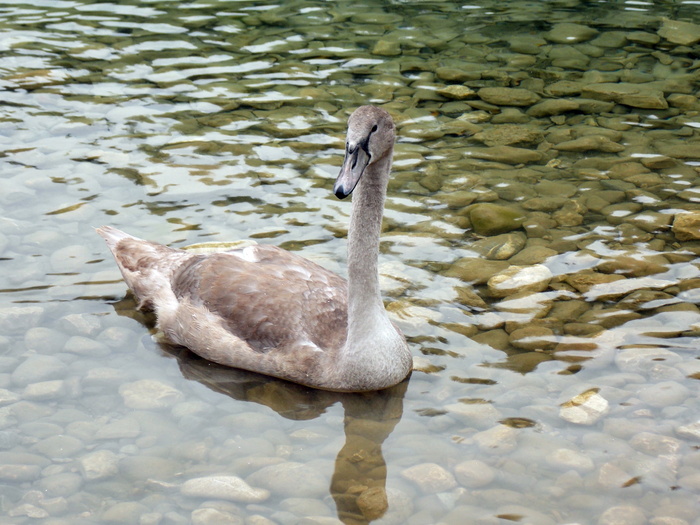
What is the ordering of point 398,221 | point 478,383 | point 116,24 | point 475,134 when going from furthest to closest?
point 116,24 < point 475,134 < point 398,221 < point 478,383

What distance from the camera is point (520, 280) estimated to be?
7020 mm

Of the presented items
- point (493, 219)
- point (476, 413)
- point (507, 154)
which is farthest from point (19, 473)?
point (507, 154)

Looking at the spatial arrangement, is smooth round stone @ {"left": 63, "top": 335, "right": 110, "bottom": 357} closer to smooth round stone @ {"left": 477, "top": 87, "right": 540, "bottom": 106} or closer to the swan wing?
the swan wing

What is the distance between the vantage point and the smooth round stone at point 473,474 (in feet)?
16.8

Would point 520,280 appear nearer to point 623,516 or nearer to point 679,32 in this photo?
point 623,516

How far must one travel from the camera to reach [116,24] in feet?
40.8

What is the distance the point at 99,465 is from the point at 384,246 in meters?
3.20

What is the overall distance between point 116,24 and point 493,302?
7.86 m

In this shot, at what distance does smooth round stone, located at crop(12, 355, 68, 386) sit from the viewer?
5.95 meters

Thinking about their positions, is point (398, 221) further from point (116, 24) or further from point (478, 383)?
point (116, 24)

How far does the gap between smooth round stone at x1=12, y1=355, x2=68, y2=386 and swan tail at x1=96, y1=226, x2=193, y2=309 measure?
2.84ft

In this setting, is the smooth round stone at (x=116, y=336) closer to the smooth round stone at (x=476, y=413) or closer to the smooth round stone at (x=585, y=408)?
the smooth round stone at (x=476, y=413)

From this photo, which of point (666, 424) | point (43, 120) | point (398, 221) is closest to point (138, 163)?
point (43, 120)

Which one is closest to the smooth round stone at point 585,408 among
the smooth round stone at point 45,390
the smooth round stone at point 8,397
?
the smooth round stone at point 45,390
